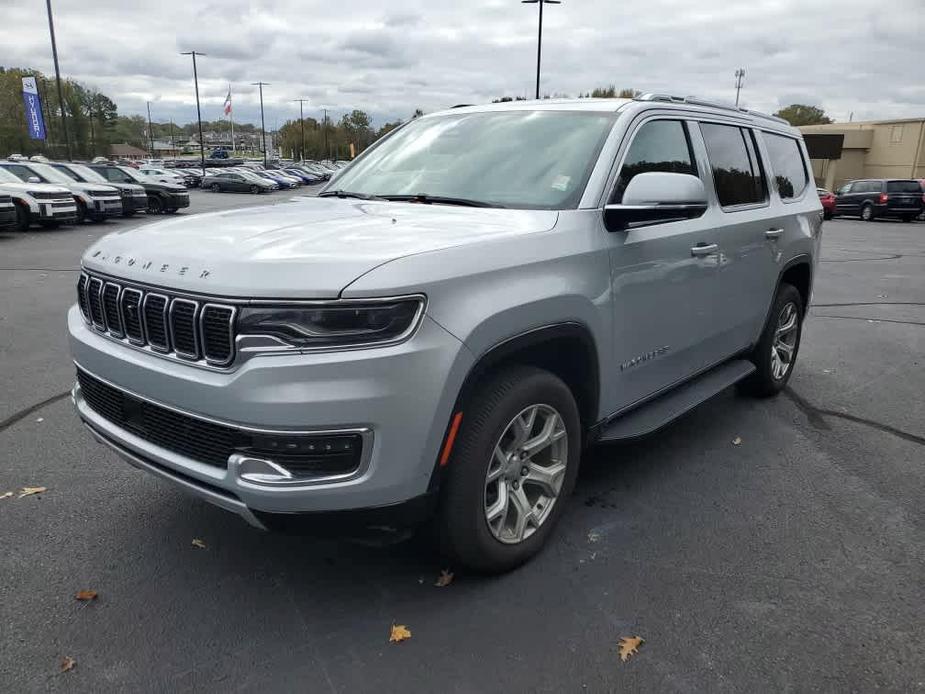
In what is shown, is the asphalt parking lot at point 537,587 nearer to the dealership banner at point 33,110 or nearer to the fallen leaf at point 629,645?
the fallen leaf at point 629,645

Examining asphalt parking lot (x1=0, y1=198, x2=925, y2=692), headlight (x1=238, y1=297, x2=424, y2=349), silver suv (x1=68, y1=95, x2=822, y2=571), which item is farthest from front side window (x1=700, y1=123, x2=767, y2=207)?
headlight (x1=238, y1=297, x2=424, y2=349)

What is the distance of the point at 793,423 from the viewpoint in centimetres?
503

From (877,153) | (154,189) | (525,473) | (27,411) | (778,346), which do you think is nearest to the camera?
(525,473)

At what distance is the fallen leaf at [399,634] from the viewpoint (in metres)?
2.70

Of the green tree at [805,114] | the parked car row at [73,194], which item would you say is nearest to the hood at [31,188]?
the parked car row at [73,194]

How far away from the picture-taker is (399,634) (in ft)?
8.93

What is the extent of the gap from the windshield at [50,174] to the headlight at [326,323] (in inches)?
784

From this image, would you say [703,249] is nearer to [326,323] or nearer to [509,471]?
[509,471]

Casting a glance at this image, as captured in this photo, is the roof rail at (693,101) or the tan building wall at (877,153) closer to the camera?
the roof rail at (693,101)

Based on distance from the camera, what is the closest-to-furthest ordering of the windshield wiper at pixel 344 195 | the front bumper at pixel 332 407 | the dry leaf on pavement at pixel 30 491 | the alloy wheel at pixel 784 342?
the front bumper at pixel 332 407, the dry leaf on pavement at pixel 30 491, the windshield wiper at pixel 344 195, the alloy wheel at pixel 784 342

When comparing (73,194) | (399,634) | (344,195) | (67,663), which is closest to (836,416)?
(344,195)

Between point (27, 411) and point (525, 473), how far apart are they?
12.4ft

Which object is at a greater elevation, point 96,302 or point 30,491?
point 96,302

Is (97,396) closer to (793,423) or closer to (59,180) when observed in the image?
(793,423)
